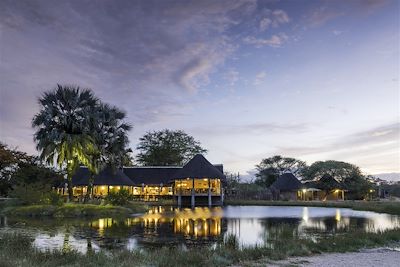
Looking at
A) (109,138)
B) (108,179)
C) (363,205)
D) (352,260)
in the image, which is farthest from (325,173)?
(352,260)

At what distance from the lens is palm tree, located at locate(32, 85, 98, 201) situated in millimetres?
35250

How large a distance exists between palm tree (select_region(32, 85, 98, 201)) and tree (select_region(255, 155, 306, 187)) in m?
56.7

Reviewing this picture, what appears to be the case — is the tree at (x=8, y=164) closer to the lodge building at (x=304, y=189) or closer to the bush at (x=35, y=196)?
the bush at (x=35, y=196)

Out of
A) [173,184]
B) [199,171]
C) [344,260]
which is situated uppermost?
[199,171]

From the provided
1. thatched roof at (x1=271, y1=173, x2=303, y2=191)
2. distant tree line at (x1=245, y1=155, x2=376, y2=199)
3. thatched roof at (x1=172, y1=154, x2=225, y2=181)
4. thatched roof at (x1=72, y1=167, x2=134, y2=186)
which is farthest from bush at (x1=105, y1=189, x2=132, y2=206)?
distant tree line at (x1=245, y1=155, x2=376, y2=199)

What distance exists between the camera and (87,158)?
3625cm

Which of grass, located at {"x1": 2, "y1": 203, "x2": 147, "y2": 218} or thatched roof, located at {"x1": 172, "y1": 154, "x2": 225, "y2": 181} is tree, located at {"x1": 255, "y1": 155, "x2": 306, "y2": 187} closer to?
thatched roof, located at {"x1": 172, "y1": 154, "x2": 225, "y2": 181}

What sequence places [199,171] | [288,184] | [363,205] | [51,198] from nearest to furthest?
[51,198]
[363,205]
[199,171]
[288,184]

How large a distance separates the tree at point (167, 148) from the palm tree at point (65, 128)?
41.4m

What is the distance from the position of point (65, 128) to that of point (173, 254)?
27.0 m

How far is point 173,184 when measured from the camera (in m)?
58.3

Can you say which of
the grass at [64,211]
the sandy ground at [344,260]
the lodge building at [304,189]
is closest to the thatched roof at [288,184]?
the lodge building at [304,189]

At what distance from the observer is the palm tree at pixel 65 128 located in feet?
116

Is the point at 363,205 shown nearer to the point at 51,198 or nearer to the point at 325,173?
the point at 325,173
